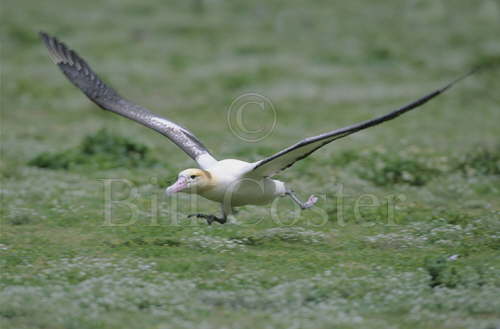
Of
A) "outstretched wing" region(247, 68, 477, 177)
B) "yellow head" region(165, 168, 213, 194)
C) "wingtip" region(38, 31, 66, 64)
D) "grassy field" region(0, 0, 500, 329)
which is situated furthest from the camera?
"wingtip" region(38, 31, 66, 64)

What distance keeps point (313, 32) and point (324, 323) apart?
18808 millimetres

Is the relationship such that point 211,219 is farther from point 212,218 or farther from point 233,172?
point 233,172

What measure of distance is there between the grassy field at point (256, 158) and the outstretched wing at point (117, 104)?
0.84 meters

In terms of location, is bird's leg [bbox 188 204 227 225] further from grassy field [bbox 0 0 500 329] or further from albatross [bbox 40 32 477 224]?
grassy field [bbox 0 0 500 329]

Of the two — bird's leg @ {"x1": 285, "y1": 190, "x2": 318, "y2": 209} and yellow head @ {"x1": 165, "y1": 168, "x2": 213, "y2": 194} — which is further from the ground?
yellow head @ {"x1": 165, "y1": 168, "x2": 213, "y2": 194}

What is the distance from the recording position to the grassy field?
20.8ft

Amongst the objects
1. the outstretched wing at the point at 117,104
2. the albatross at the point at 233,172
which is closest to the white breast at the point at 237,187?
the albatross at the point at 233,172

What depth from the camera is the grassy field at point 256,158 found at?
634 centimetres

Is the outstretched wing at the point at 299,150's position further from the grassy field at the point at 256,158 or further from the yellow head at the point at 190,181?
the grassy field at the point at 256,158

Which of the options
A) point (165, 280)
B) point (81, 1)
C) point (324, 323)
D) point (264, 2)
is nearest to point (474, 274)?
point (324, 323)

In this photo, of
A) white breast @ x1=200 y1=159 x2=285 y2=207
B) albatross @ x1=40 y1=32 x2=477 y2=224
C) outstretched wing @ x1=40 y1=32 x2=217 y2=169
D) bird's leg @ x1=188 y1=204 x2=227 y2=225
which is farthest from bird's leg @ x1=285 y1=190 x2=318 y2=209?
outstretched wing @ x1=40 y1=32 x2=217 y2=169

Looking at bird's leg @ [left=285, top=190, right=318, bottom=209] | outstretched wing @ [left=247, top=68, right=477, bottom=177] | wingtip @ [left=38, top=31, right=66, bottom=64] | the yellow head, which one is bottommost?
bird's leg @ [left=285, top=190, right=318, bottom=209]

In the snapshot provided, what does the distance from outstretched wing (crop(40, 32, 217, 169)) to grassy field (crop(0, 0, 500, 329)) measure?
84 centimetres

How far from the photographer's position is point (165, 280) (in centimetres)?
679
